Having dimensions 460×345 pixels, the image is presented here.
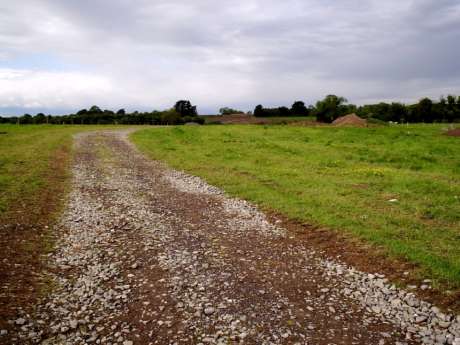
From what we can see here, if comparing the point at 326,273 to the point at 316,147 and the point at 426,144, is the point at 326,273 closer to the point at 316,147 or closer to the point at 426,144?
the point at 316,147

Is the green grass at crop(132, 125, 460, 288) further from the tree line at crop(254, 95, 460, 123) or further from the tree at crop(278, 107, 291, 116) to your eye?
the tree at crop(278, 107, 291, 116)

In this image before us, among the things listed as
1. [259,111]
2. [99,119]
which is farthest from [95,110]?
[259,111]

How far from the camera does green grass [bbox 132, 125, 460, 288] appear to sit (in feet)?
36.1

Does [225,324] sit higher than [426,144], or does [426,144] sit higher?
[426,144]

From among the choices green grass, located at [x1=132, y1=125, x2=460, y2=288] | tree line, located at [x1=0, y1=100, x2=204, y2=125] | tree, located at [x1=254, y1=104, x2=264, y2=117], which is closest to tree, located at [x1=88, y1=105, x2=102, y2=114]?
tree line, located at [x1=0, y1=100, x2=204, y2=125]

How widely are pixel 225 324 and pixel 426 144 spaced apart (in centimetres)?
3326

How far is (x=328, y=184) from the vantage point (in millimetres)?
18359

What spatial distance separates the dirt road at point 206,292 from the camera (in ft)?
22.0

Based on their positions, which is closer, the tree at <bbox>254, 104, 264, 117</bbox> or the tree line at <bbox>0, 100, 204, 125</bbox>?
the tree line at <bbox>0, 100, 204, 125</bbox>

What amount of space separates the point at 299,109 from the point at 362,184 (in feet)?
446

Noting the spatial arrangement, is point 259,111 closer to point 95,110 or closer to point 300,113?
point 300,113

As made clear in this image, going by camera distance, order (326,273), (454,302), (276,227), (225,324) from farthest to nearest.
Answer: (276,227), (326,273), (454,302), (225,324)

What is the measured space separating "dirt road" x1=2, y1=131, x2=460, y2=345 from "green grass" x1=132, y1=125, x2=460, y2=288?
2.02 m

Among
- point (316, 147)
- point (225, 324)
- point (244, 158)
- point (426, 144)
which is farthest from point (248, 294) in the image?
point (426, 144)
